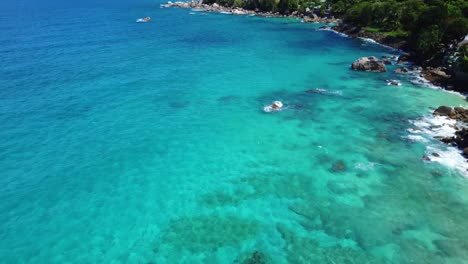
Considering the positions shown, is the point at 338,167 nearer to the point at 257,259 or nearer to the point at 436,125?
the point at 257,259

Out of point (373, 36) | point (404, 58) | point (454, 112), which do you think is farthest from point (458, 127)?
point (373, 36)

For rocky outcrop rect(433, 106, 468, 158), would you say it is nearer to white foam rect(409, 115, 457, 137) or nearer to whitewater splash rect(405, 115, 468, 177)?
whitewater splash rect(405, 115, 468, 177)

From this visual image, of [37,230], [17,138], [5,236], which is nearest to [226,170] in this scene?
[37,230]

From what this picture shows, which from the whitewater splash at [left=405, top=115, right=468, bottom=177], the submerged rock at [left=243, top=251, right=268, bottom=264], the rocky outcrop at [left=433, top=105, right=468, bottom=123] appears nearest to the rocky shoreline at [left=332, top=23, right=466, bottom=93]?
the rocky outcrop at [left=433, top=105, right=468, bottom=123]

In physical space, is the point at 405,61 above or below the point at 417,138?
above

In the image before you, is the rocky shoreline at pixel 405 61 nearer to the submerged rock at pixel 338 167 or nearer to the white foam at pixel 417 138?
the white foam at pixel 417 138

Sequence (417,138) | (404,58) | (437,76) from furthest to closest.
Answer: (404,58), (437,76), (417,138)
